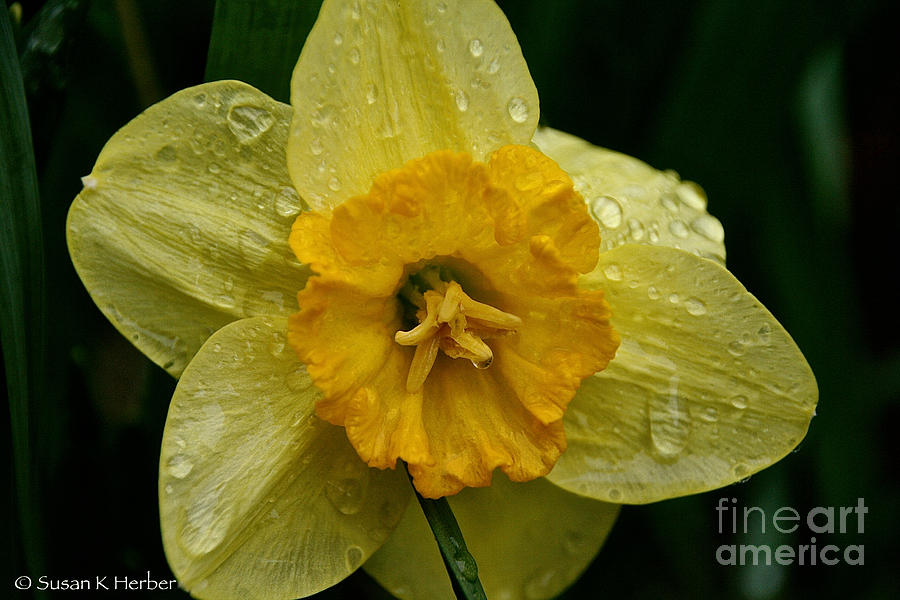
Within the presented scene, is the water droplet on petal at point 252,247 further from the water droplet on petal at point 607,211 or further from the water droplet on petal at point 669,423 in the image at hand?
the water droplet on petal at point 669,423

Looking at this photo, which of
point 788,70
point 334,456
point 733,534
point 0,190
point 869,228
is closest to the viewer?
point 0,190

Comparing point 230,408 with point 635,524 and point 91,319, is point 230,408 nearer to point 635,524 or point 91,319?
point 91,319

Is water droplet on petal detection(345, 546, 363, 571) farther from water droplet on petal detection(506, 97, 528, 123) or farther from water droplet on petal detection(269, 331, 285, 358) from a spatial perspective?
water droplet on petal detection(506, 97, 528, 123)

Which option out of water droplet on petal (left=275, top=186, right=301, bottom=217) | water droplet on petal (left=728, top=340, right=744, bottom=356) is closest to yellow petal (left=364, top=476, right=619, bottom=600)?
water droplet on petal (left=728, top=340, right=744, bottom=356)

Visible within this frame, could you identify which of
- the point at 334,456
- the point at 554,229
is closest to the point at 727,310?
the point at 554,229

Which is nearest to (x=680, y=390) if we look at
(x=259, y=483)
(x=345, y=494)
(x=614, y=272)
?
(x=614, y=272)

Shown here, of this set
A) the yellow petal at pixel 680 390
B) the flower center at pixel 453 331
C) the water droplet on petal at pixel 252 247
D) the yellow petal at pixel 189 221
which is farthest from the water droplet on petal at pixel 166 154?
the yellow petal at pixel 680 390
